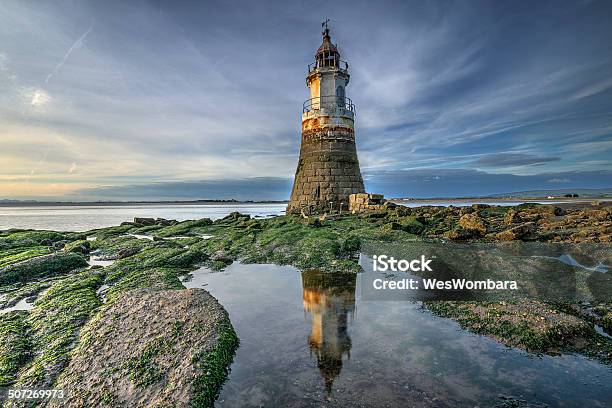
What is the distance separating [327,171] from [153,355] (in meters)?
21.0

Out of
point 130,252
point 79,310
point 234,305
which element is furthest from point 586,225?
point 130,252

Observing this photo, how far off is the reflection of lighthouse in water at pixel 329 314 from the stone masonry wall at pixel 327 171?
14120 millimetres

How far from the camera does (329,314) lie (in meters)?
7.49

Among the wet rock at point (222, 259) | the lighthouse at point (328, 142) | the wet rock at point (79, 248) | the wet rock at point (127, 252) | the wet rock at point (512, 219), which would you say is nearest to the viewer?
the wet rock at point (222, 259)

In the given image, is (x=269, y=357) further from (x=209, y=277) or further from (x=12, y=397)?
(x=209, y=277)

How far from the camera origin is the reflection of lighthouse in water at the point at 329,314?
17.8ft

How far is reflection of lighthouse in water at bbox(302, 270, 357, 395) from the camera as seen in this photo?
5422mm

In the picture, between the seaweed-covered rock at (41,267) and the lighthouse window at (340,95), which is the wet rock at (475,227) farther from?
the seaweed-covered rock at (41,267)

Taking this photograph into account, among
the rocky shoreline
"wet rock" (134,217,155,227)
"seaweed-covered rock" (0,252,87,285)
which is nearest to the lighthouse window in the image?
the rocky shoreline

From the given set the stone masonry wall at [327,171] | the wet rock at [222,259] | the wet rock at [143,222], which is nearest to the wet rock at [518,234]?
the wet rock at [222,259]

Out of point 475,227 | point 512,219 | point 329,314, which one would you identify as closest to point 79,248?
point 329,314

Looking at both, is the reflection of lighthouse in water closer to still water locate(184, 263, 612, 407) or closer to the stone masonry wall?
still water locate(184, 263, 612, 407)

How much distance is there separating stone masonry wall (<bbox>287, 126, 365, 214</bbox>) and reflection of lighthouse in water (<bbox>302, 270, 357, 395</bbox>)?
46.3 feet

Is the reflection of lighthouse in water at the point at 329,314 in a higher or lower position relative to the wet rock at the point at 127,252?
lower
